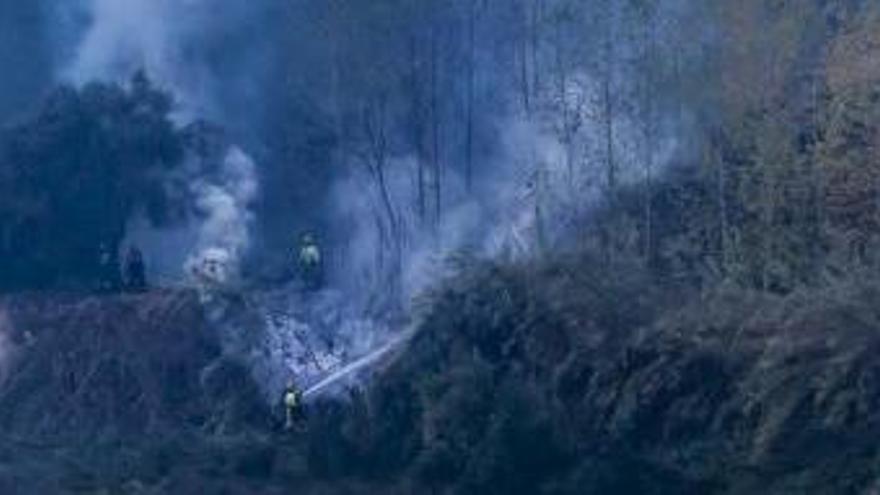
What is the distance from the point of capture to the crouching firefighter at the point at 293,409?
21.9 m

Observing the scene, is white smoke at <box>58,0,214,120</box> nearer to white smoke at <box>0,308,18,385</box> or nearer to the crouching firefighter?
white smoke at <box>0,308,18,385</box>

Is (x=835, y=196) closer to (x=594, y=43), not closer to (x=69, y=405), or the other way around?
(x=594, y=43)

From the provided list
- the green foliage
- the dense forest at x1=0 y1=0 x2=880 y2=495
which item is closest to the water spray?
the dense forest at x1=0 y1=0 x2=880 y2=495

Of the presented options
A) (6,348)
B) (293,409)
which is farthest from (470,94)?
(293,409)

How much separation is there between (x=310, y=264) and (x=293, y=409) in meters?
7.49

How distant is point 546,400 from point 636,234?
6075 millimetres

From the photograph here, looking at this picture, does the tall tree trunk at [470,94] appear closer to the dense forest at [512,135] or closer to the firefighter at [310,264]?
the dense forest at [512,135]

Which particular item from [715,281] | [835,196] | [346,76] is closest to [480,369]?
[715,281]

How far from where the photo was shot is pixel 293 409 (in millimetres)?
21922

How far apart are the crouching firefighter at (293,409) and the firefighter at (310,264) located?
22.5 ft

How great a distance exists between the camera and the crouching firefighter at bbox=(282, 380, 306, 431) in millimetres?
21859

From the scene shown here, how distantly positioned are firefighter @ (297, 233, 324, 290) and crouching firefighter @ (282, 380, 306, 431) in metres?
6.86

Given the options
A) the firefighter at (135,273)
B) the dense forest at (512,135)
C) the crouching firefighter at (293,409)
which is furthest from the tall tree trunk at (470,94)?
the crouching firefighter at (293,409)

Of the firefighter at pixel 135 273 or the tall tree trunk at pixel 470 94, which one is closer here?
the firefighter at pixel 135 273
